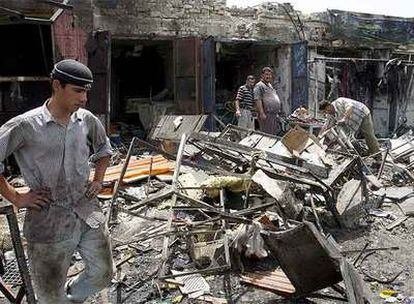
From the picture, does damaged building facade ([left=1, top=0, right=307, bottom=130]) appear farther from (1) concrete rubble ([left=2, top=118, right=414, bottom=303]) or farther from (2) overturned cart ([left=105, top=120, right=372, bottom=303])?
(2) overturned cart ([left=105, top=120, right=372, bottom=303])

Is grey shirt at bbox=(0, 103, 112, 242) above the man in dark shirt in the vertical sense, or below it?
above

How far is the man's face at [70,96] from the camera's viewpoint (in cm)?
275

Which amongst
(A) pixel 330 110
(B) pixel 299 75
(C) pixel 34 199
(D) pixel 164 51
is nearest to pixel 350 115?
(A) pixel 330 110

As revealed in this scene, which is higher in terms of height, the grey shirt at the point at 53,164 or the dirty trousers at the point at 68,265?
the grey shirt at the point at 53,164

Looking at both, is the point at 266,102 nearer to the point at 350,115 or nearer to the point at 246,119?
the point at 246,119

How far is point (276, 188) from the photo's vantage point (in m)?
5.17

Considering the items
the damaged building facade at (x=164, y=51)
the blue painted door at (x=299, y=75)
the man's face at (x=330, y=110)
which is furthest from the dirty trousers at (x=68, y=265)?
the blue painted door at (x=299, y=75)

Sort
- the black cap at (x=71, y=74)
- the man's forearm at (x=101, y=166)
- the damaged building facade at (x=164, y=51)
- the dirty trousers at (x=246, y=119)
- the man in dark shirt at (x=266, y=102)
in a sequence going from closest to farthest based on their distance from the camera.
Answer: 1. the black cap at (x=71, y=74)
2. the man's forearm at (x=101, y=166)
3. the man in dark shirt at (x=266, y=102)
4. the dirty trousers at (x=246, y=119)
5. the damaged building facade at (x=164, y=51)

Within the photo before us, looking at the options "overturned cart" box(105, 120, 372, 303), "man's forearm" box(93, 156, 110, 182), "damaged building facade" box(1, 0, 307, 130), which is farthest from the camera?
"damaged building facade" box(1, 0, 307, 130)

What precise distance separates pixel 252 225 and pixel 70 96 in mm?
2373

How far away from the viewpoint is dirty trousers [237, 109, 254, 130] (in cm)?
956

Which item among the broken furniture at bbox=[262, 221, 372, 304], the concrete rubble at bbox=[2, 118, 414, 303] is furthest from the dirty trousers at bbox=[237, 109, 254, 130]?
the broken furniture at bbox=[262, 221, 372, 304]

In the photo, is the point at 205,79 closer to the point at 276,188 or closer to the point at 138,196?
the point at 138,196

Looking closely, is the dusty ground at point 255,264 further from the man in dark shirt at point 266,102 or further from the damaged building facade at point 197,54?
the damaged building facade at point 197,54
